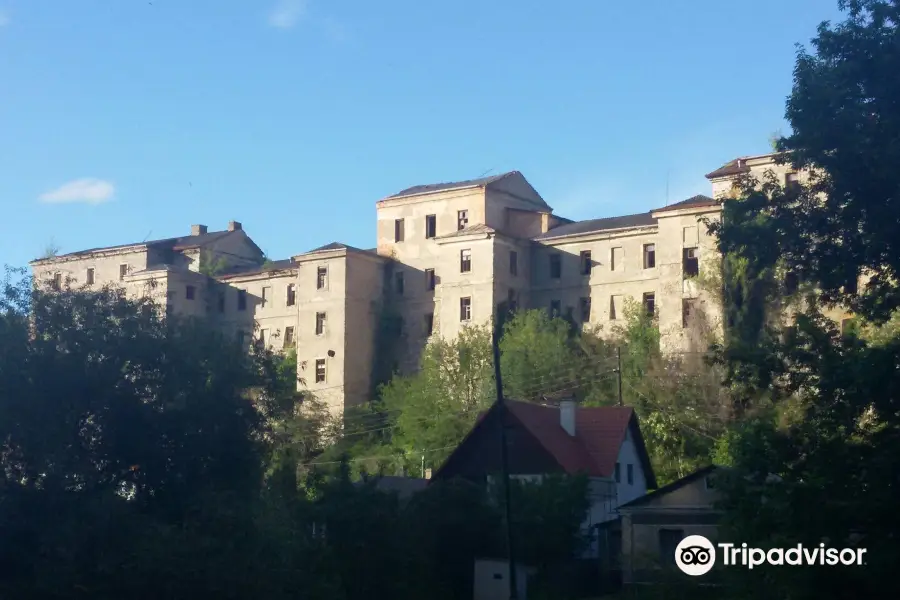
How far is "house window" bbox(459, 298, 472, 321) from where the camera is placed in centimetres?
7081

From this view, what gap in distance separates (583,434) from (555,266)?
25820mm

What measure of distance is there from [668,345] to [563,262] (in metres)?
10.5

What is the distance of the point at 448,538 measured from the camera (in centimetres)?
3644

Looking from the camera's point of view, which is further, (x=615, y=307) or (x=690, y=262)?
(x=615, y=307)

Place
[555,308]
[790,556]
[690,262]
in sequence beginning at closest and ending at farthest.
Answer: [790,556] → [690,262] → [555,308]

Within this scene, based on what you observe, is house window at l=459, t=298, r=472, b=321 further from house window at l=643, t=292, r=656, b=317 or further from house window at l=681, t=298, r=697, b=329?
house window at l=681, t=298, r=697, b=329

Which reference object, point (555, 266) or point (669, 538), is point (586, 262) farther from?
point (669, 538)

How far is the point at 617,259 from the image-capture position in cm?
6994

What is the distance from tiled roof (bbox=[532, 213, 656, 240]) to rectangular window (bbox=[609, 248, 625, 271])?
1389mm

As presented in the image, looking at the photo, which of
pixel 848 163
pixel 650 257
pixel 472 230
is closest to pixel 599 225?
pixel 650 257

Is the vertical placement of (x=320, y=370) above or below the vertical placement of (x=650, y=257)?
below

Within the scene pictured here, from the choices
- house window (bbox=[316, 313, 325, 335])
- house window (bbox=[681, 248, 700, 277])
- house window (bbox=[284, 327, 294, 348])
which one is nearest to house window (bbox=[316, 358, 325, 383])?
house window (bbox=[316, 313, 325, 335])

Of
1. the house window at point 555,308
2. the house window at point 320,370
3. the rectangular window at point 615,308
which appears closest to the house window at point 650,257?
the rectangular window at point 615,308

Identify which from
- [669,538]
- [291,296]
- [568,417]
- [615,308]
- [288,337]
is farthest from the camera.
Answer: [291,296]
